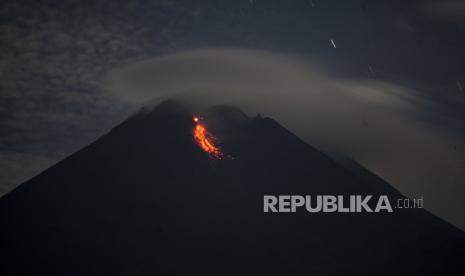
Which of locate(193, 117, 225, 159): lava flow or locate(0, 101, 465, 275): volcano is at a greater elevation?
locate(193, 117, 225, 159): lava flow

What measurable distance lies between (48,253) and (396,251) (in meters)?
55.0

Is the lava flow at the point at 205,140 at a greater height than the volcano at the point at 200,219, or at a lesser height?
greater

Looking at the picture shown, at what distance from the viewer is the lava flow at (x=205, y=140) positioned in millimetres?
105575

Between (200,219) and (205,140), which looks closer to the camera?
(200,219)

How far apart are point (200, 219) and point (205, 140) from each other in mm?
32975

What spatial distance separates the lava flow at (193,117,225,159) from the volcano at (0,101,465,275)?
121cm

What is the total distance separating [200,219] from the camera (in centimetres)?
8075

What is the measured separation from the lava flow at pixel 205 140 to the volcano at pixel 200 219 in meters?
1.21

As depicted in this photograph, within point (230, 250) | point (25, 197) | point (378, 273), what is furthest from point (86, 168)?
point (378, 273)

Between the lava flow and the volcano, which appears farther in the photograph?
the lava flow

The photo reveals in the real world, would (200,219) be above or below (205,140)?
below

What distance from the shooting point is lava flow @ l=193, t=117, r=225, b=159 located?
10557 centimetres

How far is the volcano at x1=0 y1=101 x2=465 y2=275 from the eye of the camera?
7025cm

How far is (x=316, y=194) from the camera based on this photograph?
313ft
